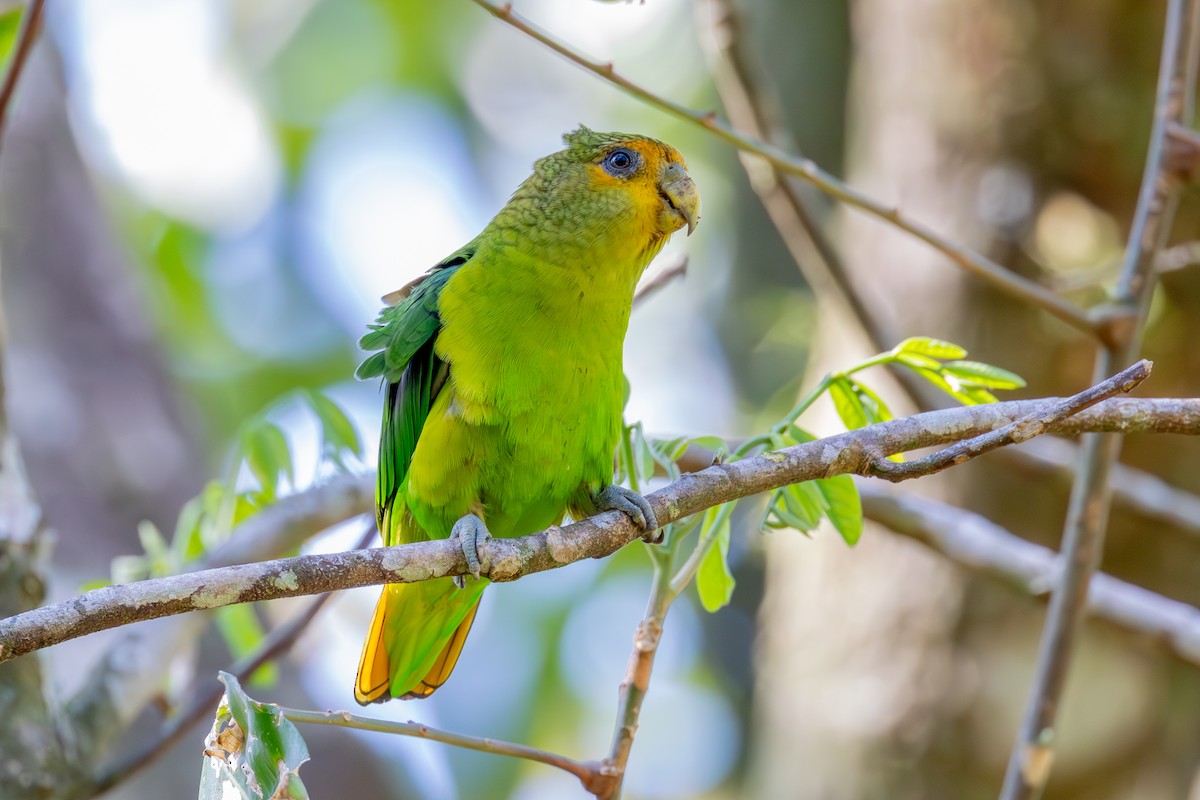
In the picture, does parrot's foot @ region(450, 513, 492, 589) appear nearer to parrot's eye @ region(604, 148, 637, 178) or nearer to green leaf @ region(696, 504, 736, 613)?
green leaf @ region(696, 504, 736, 613)

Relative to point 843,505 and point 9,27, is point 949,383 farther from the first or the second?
point 9,27

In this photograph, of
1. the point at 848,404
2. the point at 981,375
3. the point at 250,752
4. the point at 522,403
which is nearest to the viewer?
the point at 250,752

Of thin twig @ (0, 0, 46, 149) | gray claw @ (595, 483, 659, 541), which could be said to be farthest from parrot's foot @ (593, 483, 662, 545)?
thin twig @ (0, 0, 46, 149)

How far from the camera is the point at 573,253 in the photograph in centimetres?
313

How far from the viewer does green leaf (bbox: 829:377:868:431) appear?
249cm

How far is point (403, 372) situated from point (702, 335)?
4367mm

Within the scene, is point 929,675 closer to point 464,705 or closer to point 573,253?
point 573,253

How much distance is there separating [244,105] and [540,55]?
2673mm

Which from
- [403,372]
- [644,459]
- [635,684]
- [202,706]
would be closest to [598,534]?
[644,459]

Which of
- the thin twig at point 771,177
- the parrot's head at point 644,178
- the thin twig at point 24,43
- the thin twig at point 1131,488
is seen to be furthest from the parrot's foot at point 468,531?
the thin twig at point 1131,488

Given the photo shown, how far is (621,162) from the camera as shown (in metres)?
3.28

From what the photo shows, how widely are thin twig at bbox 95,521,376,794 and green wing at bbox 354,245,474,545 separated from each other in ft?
0.74

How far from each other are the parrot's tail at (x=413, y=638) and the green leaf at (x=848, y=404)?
1112mm

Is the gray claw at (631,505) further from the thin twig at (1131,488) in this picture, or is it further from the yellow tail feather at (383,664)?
the thin twig at (1131,488)
